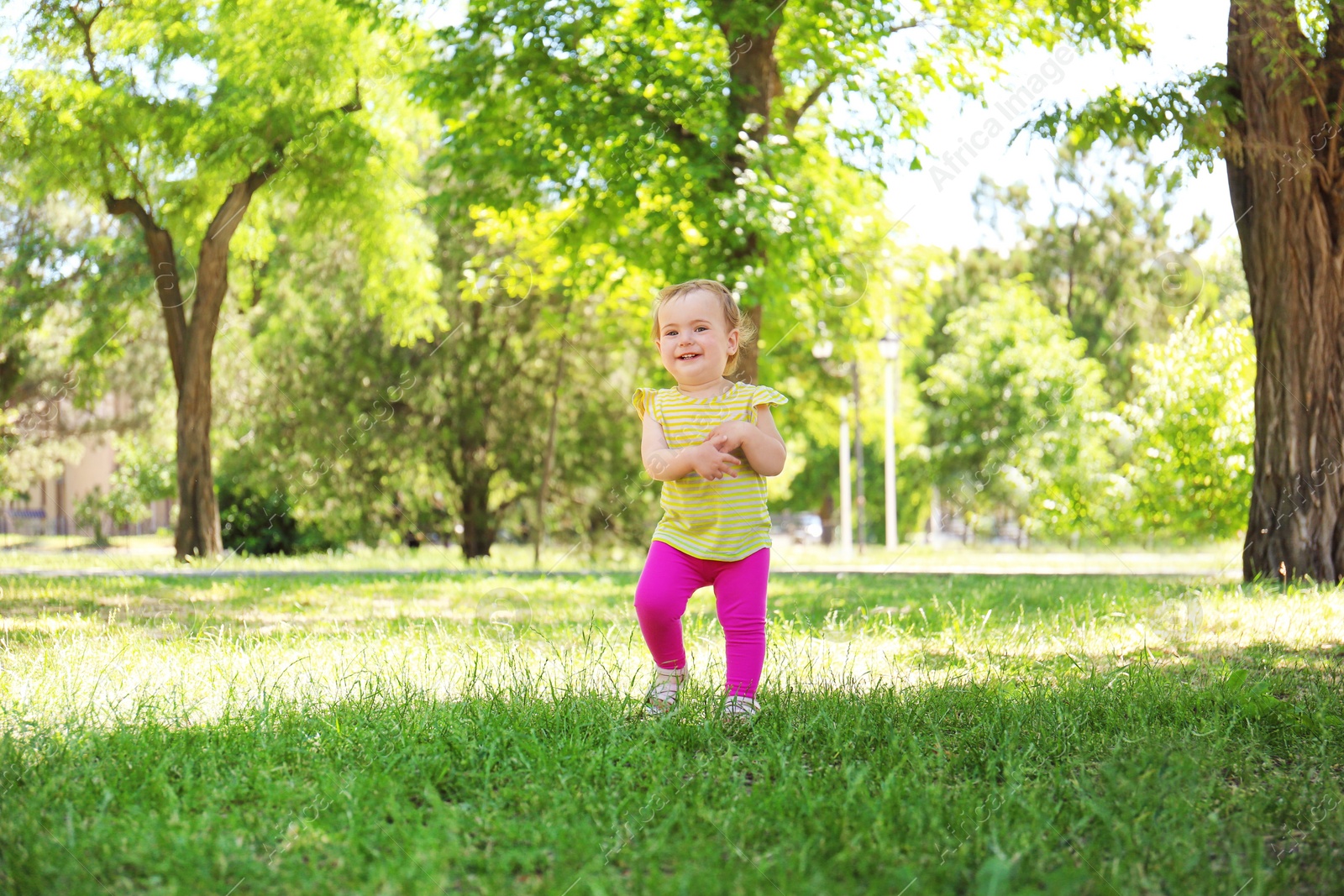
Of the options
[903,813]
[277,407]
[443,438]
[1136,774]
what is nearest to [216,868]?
[903,813]

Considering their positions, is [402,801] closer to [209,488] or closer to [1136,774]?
[1136,774]

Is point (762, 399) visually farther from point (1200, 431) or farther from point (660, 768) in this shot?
point (1200, 431)

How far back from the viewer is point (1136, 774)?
117 inches

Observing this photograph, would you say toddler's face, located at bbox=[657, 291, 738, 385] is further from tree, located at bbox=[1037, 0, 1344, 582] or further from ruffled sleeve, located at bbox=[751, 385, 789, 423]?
tree, located at bbox=[1037, 0, 1344, 582]

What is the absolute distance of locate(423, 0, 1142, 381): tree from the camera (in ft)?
31.8

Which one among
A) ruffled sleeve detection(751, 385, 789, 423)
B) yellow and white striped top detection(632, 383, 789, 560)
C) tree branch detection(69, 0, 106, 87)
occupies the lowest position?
yellow and white striped top detection(632, 383, 789, 560)

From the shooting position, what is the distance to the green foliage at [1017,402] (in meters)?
29.7

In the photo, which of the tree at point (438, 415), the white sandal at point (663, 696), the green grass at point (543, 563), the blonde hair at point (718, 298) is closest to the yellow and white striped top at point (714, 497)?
the blonde hair at point (718, 298)

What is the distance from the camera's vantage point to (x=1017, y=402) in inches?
1243

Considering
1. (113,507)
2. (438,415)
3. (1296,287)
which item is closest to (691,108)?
(1296,287)

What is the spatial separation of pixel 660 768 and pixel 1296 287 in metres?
7.72

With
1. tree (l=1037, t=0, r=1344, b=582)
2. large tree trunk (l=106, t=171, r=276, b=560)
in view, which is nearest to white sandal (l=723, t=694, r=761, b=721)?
tree (l=1037, t=0, r=1344, b=582)

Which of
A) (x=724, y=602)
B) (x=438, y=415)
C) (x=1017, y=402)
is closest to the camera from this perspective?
(x=724, y=602)

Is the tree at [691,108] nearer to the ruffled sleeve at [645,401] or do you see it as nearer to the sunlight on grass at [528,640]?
the sunlight on grass at [528,640]
